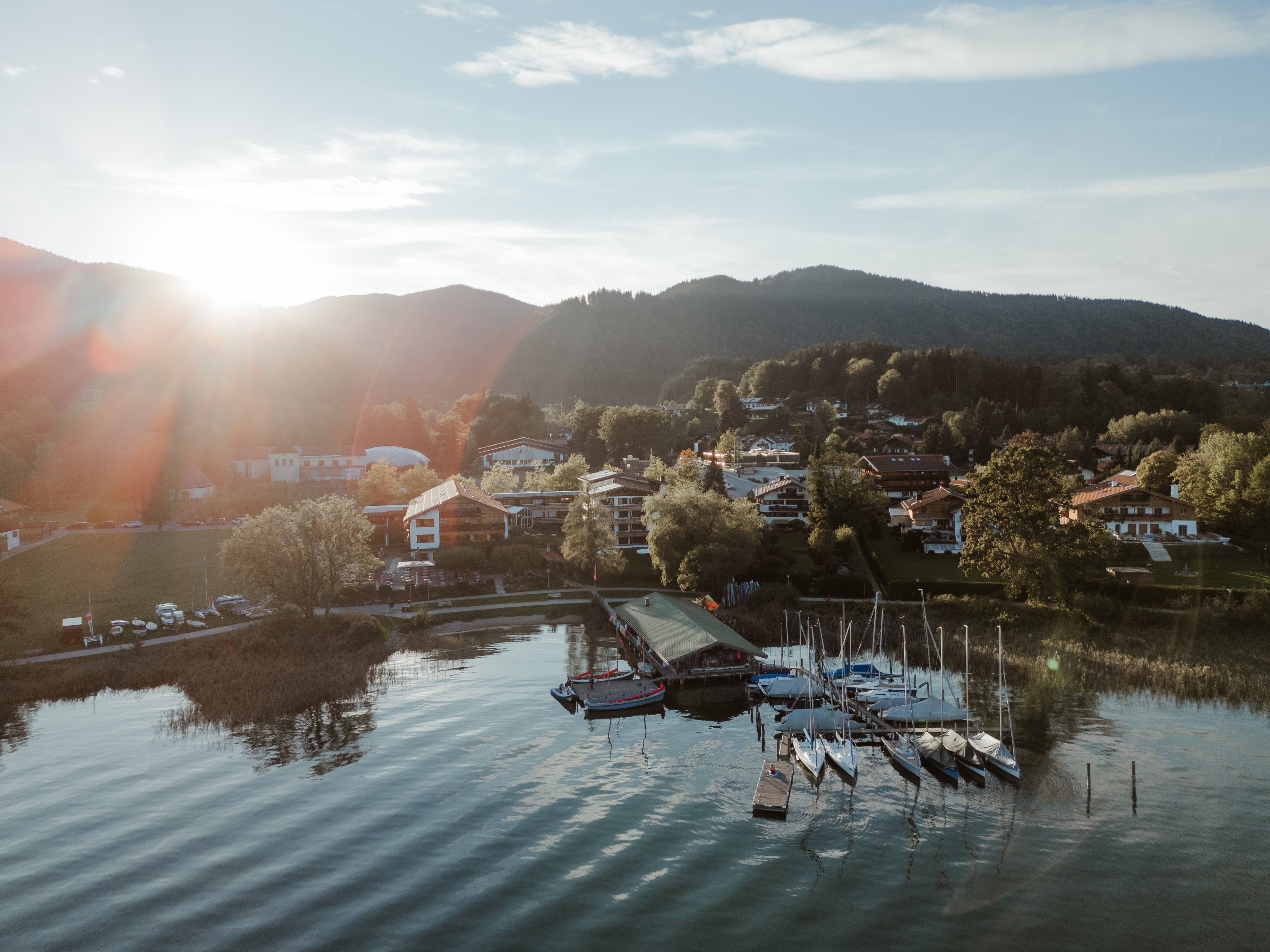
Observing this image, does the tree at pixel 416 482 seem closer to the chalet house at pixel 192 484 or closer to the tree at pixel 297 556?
the chalet house at pixel 192 484

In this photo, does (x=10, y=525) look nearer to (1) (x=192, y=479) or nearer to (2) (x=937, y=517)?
(1) (x=192, y=479)

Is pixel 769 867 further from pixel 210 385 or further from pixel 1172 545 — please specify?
pixel 210 385

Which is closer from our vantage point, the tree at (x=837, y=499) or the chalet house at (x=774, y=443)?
the tree at (x=837, y=499)

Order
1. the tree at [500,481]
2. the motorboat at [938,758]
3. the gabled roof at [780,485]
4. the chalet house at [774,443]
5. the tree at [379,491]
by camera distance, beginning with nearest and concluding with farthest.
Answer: the motorboat at [938,758], the gabled roof at [780,485], the tree at [379,491], the tree at [500,481], the chalet house at [774,443]

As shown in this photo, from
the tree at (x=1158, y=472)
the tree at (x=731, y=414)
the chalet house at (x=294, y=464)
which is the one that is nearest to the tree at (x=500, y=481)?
the chalet house at (x=294, y=464)

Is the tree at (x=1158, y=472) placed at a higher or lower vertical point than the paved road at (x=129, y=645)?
higher

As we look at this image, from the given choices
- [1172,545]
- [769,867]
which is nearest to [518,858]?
[769,867]
